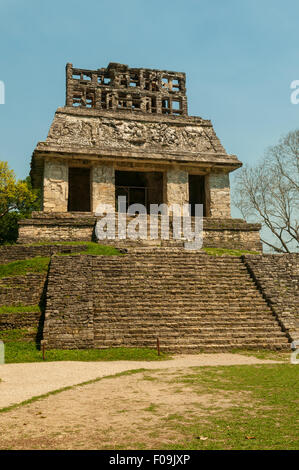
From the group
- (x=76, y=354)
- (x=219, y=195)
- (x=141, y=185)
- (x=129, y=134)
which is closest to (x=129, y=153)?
(x=129, y=134)

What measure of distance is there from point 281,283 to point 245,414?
329 inches

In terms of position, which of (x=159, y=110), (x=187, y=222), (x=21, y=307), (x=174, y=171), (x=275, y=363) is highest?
(x=159, y=110)

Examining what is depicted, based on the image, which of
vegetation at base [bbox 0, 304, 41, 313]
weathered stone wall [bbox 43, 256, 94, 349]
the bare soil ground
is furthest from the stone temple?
the bare soil ground

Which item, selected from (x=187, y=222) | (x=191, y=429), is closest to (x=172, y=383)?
(x=191, y=429)

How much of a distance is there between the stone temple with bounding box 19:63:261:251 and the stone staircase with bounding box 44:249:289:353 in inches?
127

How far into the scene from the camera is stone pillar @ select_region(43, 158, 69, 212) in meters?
18.1

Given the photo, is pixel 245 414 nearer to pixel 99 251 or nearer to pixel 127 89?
pixel 99 251

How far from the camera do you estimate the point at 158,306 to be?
11.1 m

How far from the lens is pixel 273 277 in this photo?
1276 centimetres

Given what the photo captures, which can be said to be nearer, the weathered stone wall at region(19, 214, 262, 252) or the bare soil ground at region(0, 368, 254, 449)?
the bare soil ground at region(0, 368, 254, 449)

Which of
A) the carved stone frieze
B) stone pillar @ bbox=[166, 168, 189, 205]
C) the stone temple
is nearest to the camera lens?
the stone temple

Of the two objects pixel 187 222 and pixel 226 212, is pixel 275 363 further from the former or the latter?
pixel 226 212

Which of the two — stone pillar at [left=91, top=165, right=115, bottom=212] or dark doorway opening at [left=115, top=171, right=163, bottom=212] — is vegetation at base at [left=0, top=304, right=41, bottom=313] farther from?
dark doorway opening at [left=115, top=171, right=163, bottom=212]

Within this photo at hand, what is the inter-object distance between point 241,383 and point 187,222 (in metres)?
10.8
